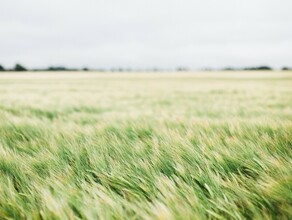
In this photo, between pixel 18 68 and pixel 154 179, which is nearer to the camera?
pixel 154 179

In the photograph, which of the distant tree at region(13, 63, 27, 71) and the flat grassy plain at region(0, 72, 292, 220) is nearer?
the flat grassy plain at region(0, 72, 292, 220)

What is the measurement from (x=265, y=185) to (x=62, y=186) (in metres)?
0.78

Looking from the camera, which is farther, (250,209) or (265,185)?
(265,185)

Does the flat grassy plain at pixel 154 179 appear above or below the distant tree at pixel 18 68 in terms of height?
above

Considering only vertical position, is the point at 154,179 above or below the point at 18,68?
above

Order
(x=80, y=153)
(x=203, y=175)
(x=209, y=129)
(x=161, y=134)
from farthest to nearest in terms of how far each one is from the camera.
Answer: (x=209, y=129) < (x=161, y=134) < (x=80, y=153) < (x=203, y=175)

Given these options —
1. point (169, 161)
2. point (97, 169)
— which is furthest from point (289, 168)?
point (97, 169)

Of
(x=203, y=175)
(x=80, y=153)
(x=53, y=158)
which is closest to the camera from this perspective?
(x=203, y=175)

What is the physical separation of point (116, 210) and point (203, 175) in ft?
1.42

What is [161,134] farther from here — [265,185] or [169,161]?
[265,185]

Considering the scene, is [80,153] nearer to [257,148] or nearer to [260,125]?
[257,148]

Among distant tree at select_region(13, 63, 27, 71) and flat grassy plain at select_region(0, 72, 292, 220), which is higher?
flat grassy plain at select_region(0, 72, 292, 220)

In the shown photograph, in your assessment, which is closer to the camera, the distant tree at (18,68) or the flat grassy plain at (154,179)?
the flat grassy plain at (154,179)

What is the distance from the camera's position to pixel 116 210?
41.1 inches
